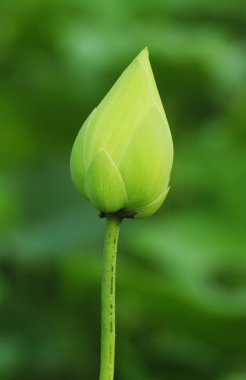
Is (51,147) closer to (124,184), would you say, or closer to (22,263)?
(22,263)

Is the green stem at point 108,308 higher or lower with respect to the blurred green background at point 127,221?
lower

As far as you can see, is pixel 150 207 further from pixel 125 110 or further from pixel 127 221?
pixel 127 221

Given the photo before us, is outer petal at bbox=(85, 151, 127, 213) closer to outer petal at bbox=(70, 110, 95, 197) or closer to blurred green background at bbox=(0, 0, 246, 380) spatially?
outer petal at bbox=(70, 110, 95, 197)

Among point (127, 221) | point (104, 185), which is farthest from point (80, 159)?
point (127, 221)

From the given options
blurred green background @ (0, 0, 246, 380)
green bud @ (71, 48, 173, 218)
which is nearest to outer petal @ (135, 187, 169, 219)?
green bud @ (71, 48, 173, 218)

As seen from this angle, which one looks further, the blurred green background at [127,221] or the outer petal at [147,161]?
the blurred green background at [127,221]

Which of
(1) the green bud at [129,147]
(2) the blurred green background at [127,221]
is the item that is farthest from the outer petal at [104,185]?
(2) the blurred green background at [127,221]

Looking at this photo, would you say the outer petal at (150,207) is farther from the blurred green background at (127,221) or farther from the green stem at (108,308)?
the blurred green background at (127,221)

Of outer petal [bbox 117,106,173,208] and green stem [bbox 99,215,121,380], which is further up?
outer petal [bbox 117,106,173,208]
